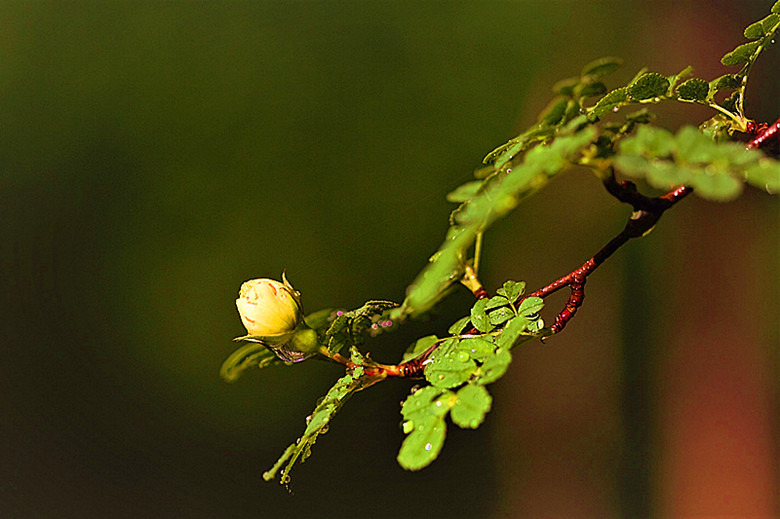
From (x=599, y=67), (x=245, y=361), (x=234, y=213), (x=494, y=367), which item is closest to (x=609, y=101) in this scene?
(x=599, y=67)

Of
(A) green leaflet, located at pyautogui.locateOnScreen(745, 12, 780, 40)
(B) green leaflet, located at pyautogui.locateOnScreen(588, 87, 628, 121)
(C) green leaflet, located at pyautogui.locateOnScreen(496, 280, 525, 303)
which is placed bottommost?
(C) green leaflet, located at pyautogui.locateOnScreen(496, 280, 525, 303)

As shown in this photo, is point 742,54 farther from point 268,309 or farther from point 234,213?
point 234,213

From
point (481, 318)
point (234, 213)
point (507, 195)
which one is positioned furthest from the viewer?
point (234, 213)

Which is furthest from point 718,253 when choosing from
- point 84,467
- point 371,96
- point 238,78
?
point 84,467

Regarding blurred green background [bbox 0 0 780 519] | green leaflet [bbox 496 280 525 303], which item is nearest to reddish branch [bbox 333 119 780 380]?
green leaflet [bbox 496 280 525 303]

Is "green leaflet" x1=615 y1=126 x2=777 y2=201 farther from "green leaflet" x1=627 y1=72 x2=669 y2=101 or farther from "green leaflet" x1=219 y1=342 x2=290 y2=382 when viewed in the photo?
"green leaflet" x1=219 y1=342 x2=290 y2=382

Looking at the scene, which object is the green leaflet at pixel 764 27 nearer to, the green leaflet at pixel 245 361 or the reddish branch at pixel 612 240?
the reddish branch at pixel 612 240
